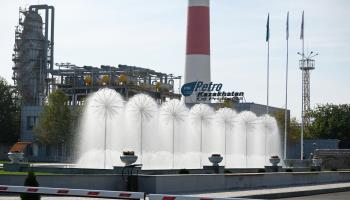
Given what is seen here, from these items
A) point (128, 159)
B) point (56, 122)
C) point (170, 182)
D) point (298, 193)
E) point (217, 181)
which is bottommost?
point (298, 193)

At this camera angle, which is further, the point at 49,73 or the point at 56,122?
the point at 49,73

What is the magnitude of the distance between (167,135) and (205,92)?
33660 millimetres

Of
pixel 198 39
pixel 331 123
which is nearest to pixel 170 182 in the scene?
pixel 198 39

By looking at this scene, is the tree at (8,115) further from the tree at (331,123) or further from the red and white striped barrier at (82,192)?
the red and white striped barrier at (82,192)

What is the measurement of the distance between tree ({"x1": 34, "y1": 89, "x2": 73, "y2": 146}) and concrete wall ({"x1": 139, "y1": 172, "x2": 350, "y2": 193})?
47556 mm

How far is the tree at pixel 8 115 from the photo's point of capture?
98188mm

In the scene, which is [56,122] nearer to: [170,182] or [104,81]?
[104,81]

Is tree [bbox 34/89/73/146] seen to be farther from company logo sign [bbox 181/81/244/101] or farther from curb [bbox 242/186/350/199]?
curb [bbox 242/186/350/199]

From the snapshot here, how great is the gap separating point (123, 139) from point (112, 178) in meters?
24.9

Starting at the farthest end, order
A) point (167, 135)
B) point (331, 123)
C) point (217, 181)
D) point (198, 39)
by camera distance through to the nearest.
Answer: point (331, 123) < point (198, 39) < point (167, 135) < point (217, 181)

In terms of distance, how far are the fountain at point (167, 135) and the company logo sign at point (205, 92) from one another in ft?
64.7

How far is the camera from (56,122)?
82.4 m

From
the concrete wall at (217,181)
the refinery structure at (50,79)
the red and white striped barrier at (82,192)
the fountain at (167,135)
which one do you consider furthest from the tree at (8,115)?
the red and white striped barrier at (82,192)

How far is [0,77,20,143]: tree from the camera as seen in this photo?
9819 cm
